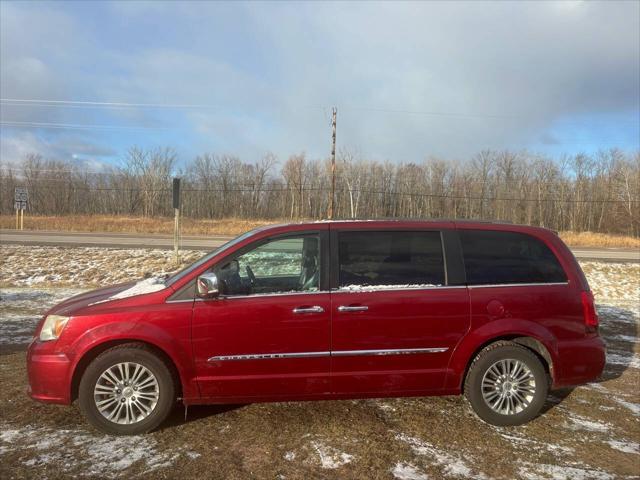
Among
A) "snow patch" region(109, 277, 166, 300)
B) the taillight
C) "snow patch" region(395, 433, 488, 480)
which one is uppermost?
"snow patch" region(109, 277, 166, 300)

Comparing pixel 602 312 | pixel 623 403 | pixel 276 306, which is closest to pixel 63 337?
Result: pixel 276 306

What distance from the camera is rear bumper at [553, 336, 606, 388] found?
4.08 meters

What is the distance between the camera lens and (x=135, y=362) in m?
3.69

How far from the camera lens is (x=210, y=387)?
378 cm

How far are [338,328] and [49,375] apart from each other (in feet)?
7.90

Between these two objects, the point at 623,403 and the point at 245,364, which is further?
the point at 623,403

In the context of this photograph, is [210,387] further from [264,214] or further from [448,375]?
[264,214]

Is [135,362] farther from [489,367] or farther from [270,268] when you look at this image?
[489,367]

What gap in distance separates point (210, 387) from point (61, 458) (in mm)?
1148

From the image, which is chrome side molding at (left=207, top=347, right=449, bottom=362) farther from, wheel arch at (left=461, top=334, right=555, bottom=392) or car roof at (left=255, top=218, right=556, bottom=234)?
car roof at (left=255, top=218, right=556, bottom=234)

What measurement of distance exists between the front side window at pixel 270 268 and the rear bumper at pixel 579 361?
2.35 meters

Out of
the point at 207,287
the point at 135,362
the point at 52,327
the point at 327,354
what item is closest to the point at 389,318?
the point at 327,354

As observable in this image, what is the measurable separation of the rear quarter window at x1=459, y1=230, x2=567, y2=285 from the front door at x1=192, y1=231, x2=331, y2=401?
1.43 meters

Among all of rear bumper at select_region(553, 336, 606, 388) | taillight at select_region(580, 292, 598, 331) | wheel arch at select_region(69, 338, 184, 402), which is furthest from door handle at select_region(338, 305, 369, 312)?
taillight at select_region(580, 292, 598, 331)
